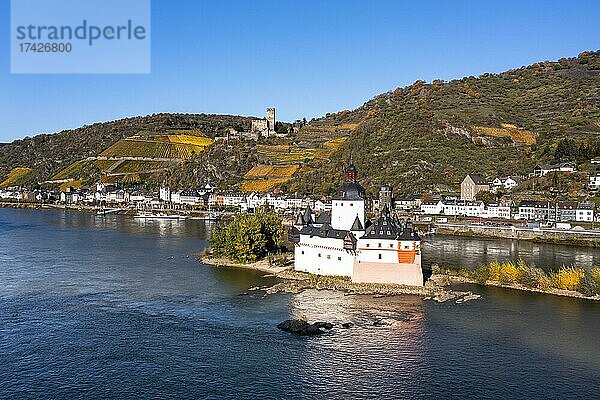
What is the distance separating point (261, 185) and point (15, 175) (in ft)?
206

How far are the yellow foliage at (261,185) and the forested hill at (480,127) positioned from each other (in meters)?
6.86

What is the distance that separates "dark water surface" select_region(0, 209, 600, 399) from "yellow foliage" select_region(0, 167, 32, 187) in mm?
93874

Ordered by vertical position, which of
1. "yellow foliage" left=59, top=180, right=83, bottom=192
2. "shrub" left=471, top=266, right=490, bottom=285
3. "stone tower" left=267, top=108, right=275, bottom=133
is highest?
"stone tower" left=267, top=108, right=275, bottom=133

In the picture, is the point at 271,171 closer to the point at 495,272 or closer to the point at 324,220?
the point at 324,220

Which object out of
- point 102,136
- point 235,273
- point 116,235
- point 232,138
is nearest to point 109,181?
point 232,138

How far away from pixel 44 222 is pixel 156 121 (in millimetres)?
81190

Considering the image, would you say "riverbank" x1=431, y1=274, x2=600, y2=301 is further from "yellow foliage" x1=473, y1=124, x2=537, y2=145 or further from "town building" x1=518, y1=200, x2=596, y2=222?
"yellow foliage" x1=473, y1=124, x2=537, y2=145

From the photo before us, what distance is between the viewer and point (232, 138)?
105m

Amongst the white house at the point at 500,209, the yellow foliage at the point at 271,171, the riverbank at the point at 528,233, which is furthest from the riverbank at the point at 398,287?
the yellow foliage at the point at 271,171

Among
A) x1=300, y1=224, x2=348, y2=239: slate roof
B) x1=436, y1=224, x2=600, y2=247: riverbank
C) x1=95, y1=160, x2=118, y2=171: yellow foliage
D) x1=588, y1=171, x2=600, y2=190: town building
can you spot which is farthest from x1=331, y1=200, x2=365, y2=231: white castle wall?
x1=95, y1=160, x2=118, y2=171: yellow foliage

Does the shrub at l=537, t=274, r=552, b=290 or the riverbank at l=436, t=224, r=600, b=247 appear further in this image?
the riverbank at l=436, t=224, r=600, b=247

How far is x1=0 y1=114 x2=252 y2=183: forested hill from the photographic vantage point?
122 meters

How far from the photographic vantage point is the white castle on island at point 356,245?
26188 millimetres

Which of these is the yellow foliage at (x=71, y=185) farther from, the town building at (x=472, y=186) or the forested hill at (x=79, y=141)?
the town building at (x=472, y=186)
